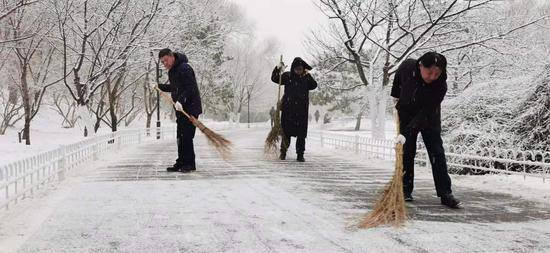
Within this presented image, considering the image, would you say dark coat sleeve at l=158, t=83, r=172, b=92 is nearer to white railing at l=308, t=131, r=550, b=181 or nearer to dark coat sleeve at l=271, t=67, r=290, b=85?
dark coat sleeve at l=271, t=67, r=290, b=85

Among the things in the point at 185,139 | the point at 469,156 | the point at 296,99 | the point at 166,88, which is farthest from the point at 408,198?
the point at 296,99

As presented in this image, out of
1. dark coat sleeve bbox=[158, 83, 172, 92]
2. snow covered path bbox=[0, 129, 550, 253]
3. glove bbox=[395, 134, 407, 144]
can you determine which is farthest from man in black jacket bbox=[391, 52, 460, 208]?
dark coat sleeve bbox=[158, 83, 172, 92]

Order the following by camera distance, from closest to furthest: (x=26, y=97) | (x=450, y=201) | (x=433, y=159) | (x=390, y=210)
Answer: (x=390, y=210) < (x=450, y=201) < (x=433, y=159) < (x=26, y=97)

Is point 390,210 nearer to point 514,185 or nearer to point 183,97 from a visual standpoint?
point 514,185

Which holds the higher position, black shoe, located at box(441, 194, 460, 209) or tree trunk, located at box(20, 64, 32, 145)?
tree trunk, located at box(20, 64, 32, 145)

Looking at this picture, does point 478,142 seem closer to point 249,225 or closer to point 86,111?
point 249,225

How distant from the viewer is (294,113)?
1092cm

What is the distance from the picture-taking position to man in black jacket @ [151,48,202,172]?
324 inches

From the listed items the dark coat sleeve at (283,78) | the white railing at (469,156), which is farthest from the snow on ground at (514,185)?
the dark coat sleeve at (283,78)

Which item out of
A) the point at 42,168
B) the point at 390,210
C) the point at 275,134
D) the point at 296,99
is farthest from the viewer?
the point at 275,134

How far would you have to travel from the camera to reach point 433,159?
5.57 m

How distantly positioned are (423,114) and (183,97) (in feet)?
13.5

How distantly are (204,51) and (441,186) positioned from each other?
2429 cm

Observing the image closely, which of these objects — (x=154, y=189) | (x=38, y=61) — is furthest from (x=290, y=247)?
(x=38, y=61)
